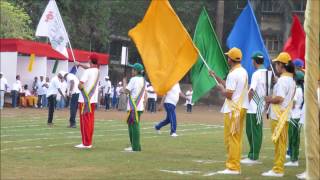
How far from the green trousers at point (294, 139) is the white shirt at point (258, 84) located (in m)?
0.77

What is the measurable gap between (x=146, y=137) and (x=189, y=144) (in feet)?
7.57

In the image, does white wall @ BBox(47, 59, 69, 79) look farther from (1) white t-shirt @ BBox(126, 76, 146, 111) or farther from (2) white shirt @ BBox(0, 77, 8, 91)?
(1) white t-shirt @ BBox(126, 76, 146, 111)

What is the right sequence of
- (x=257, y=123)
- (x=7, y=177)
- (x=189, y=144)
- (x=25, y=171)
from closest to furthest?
(x=7, y=177) → (x=25, y=171) → (x=257, y=123) → (x=189, y=144)

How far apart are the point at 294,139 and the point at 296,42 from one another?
2.46 metres

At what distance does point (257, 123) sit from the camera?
44.7 feet

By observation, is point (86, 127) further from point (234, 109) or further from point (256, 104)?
point (234, 109)

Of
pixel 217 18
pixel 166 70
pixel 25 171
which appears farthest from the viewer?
pixel 217 18

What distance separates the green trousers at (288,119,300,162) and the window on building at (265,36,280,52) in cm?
5018

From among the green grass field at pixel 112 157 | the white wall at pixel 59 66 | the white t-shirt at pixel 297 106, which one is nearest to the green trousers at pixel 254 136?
the green grass field at pixel 112 157

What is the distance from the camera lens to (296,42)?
1138 centimetres

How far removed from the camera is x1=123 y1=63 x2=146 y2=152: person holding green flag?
15000 mm

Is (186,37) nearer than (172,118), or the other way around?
(186,37)

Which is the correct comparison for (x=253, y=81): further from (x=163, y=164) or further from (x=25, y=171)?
(x=25, y=171)

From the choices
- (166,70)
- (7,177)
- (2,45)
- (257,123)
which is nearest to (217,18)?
(2,45)
